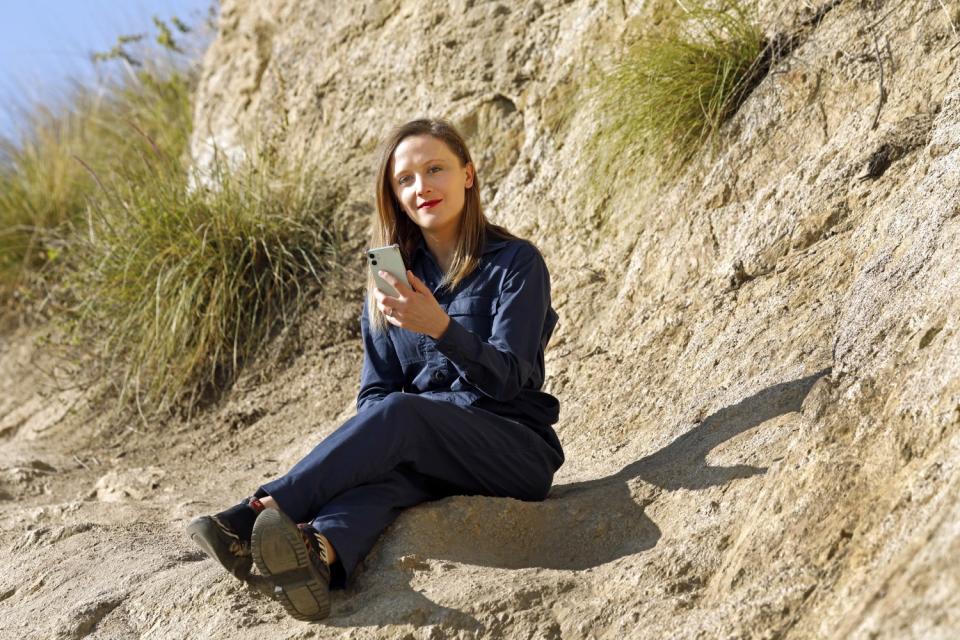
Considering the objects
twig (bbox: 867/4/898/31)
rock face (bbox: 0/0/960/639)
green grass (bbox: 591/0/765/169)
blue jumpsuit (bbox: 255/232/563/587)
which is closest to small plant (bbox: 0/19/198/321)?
rock face (bbox: 0/0/960/639)

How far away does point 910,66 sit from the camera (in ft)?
12.4

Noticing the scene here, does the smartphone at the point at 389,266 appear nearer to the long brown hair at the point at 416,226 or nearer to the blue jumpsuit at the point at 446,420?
the blue jumpsuit at the point at 446,420

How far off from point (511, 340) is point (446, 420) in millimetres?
270

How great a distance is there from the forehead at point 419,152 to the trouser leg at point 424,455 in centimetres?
76

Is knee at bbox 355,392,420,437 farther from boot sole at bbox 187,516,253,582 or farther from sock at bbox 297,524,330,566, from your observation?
boot sole at bbox 187,516,253,582

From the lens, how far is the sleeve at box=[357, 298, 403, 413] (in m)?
3.27

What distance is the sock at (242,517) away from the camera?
2.72m

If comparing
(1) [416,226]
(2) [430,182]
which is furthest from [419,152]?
(1) [416,226]

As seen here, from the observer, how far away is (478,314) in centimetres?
313

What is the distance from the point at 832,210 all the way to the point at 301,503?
204 centimetres

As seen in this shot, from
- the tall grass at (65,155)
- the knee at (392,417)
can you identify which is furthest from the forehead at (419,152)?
the tall grass at (65,155)

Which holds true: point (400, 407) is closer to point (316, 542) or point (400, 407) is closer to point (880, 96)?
point (316, 542)

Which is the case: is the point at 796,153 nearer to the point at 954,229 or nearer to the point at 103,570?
the point at 954,229

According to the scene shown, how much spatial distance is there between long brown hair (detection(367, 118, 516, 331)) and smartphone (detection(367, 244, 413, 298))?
0.43 meters
